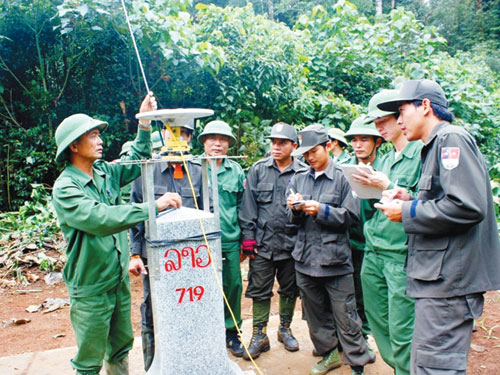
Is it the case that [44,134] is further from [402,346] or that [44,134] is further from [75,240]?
[402,346]

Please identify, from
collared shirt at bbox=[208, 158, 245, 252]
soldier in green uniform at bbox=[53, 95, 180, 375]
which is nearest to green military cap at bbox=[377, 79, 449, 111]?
soldier in green uniform at bbox=[53, 95, 180, 375]

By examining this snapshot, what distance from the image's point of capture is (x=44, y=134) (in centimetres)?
746

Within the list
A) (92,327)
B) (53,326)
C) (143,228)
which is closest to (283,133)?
(143,228)

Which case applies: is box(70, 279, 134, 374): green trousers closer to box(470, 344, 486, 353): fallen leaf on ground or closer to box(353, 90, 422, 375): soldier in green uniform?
box(353, 90, 422, 375): soldier in green uniform

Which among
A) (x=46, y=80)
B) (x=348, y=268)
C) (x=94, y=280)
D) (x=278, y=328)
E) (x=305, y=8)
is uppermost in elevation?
(x=305, y=8)

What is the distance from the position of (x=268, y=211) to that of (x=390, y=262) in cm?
137

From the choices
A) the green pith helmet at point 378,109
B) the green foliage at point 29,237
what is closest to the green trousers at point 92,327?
the green pith helmet at point 378,109

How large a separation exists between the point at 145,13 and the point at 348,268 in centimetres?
480

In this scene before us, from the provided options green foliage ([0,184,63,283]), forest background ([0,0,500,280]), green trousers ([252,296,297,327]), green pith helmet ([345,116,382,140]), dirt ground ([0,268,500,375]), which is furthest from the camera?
forest background ([0,0,500,280])

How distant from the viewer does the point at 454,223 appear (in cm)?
205

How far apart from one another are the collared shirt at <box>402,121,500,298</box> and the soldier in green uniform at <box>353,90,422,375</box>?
1.57ft

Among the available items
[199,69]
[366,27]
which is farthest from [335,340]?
[366,27]

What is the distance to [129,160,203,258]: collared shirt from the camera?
3527mm

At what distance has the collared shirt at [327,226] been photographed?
3348 mm
